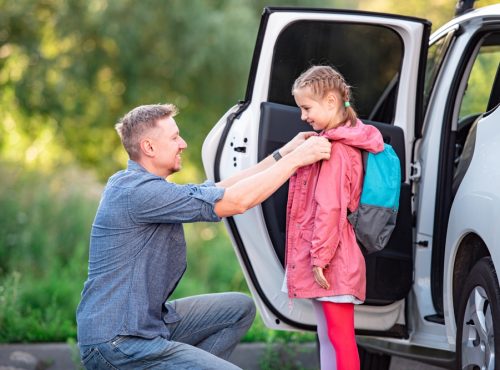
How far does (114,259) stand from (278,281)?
104cm

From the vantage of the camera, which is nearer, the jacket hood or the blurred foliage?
the jacket hood

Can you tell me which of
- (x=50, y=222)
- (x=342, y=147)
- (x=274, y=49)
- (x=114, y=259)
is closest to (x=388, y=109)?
(x=274, y=49)

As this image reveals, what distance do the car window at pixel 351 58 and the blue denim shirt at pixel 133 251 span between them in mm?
1047

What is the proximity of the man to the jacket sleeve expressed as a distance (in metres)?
0.08

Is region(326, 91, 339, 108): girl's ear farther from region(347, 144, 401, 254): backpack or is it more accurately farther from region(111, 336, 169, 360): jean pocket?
Result: region(111, 336, 169, 360): jean pocket

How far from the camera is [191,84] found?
1441 centimetres

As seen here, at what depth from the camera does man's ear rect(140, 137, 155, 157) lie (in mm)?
4164


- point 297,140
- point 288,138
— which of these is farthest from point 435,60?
point 297,140

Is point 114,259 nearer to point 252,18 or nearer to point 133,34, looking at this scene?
point 133,34

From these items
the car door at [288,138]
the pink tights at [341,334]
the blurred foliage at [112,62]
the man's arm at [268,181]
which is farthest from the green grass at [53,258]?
the blurred foliage at [112,62]

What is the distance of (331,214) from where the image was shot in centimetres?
418

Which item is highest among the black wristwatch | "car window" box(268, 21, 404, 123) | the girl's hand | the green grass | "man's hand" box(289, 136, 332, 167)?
"car window" box(268, 21, 404, 123)

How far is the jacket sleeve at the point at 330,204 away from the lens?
4.18m

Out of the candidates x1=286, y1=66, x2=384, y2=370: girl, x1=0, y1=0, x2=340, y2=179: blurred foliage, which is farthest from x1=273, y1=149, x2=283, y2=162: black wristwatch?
x1=0, y1=0, x2=340, y2=179: blurred foliage
